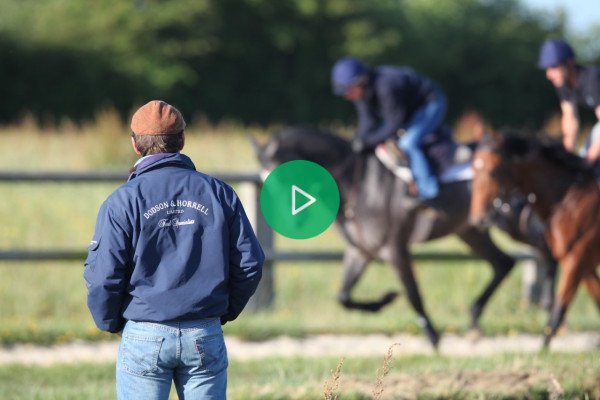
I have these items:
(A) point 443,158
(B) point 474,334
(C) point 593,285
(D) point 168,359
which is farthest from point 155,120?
(B) point 474,334

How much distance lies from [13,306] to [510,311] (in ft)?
17.6

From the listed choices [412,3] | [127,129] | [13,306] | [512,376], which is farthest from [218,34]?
[512,376]

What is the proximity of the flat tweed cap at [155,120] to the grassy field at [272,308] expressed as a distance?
6.51ft

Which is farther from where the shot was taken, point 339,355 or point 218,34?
point 218,34

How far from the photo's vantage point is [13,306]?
9.25m

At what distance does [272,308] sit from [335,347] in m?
1.34

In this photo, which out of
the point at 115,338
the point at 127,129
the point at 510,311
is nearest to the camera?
the point at 115,338

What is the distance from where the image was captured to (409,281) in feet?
26.5

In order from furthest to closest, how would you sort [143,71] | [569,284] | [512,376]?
[143,71] → [569,284] → [512,376]

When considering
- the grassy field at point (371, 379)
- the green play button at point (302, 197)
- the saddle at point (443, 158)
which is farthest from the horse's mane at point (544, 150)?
the grassy field at point (371, 379)

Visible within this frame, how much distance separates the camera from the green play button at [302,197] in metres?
6.95

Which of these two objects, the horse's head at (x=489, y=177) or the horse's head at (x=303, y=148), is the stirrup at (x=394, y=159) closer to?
the horse's head at (x=303, y=148)

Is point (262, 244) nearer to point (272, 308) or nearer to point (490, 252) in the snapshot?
point (272, 308)

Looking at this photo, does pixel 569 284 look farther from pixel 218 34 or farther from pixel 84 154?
pixel 218 34
